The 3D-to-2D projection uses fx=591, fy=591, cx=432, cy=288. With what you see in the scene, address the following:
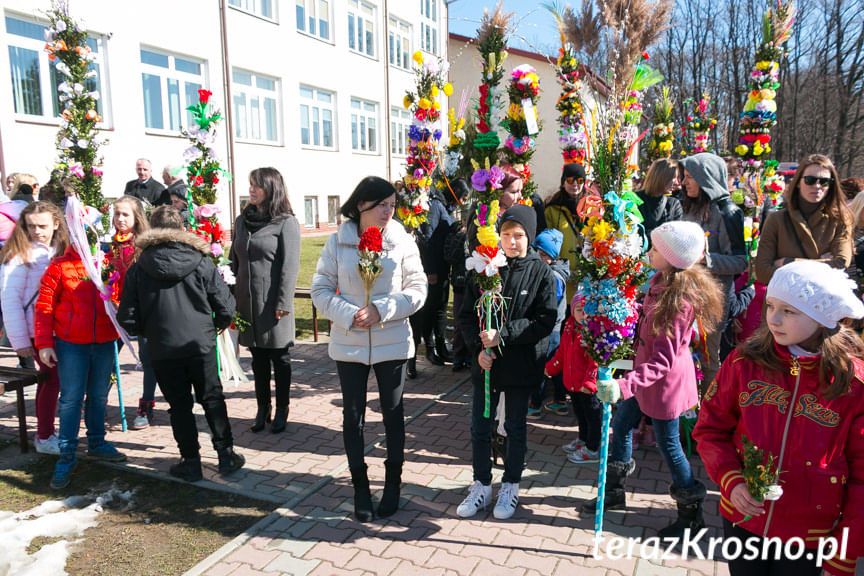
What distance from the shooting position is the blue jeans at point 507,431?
3676mm

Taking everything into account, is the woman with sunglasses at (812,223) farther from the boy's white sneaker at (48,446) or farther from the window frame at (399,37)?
the window frame at (399,37)

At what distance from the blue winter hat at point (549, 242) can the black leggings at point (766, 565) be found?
8.96 feet

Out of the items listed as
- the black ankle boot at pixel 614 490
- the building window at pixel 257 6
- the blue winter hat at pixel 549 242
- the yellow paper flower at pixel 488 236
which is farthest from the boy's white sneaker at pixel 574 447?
the building window at pixel 257 6

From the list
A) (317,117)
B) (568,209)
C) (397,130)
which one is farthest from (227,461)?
(397,130)

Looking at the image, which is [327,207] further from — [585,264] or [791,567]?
[791,567]

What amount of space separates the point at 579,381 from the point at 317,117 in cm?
1895

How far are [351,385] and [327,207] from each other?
61.1 ft

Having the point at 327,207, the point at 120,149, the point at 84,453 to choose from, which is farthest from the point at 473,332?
the point at 327,207

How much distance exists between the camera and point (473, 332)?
3730mm

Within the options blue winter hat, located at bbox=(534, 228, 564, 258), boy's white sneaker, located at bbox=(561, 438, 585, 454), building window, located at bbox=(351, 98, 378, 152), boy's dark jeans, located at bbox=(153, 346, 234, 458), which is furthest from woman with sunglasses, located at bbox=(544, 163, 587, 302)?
building window, located at bbox=(351, 98, 378, 152)

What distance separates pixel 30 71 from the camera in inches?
483

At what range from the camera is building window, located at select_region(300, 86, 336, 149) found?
2028cm

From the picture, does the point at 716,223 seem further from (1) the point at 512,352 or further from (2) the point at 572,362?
(1) the point at 512,352

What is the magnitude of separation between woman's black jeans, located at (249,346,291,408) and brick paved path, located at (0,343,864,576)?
0.31 m
